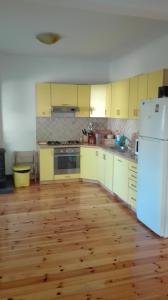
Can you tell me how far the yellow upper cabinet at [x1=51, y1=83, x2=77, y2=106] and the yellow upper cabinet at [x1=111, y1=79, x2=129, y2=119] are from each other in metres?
0.92

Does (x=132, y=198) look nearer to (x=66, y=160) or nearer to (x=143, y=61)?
(x=66, y=160)

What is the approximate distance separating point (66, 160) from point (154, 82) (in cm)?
262

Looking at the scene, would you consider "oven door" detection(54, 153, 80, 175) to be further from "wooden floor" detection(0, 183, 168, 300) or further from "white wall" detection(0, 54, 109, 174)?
"wooden floor" detection(0, 183, 168, 300)

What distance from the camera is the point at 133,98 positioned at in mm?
4375

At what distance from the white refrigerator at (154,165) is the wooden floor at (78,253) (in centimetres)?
23

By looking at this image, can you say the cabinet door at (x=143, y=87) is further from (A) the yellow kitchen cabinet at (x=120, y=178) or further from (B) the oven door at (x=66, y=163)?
(B) the oven door at (x=66, y=163)

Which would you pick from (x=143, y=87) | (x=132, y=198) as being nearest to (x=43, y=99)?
(x=143, y=87)

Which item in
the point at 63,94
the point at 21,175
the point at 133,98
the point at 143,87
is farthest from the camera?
the point at 63,94

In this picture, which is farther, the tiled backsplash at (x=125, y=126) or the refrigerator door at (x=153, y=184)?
the tiled backsplash at (x=125, y=126)

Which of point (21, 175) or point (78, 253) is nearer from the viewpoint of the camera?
point (78, 253)

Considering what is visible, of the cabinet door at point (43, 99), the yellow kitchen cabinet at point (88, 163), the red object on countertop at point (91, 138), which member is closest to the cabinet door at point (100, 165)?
the yellow kitchen cabinet at point (88, 163)

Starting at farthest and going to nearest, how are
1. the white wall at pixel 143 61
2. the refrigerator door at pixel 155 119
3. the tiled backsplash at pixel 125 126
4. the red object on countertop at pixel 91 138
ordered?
the red object on countertop at pixel 91 138
the tiled backsplash at pixel 125 126
the white wall at pixel 143 61
the refrigerator door at pixel 155 119

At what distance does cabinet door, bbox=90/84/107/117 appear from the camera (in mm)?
5630

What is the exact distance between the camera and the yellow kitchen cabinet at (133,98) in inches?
169
